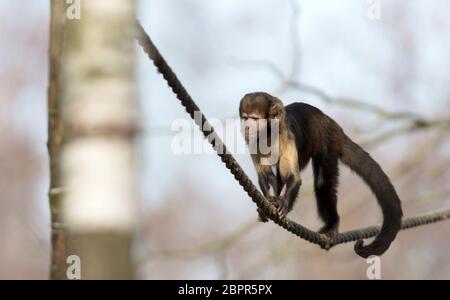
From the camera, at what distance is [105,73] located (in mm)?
3139

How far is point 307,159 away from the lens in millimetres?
5547

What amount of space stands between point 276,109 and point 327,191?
1.16 metres

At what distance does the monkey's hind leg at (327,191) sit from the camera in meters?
5.65

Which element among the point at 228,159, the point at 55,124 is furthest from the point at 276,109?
the point at 55,124

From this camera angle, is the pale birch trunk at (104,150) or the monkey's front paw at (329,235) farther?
the monkey's front paw at (329,235)

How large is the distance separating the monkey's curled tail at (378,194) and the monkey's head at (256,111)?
1.02 meters

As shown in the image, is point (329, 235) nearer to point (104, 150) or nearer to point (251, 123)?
point (251, 123)

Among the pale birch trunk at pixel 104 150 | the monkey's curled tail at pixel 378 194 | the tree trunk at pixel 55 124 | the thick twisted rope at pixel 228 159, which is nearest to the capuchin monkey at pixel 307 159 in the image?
the monkey's curled tail at pixel 378 194

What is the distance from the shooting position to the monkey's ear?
4.72m

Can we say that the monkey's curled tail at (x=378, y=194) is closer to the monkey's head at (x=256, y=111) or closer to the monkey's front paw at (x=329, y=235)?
the monkey's front paw at (x=329, y=235)

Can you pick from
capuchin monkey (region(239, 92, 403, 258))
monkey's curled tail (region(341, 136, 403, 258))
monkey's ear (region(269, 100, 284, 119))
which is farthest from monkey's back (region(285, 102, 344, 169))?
monkey's ear (region(269, 100, 284, 119))

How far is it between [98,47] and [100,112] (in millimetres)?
237
